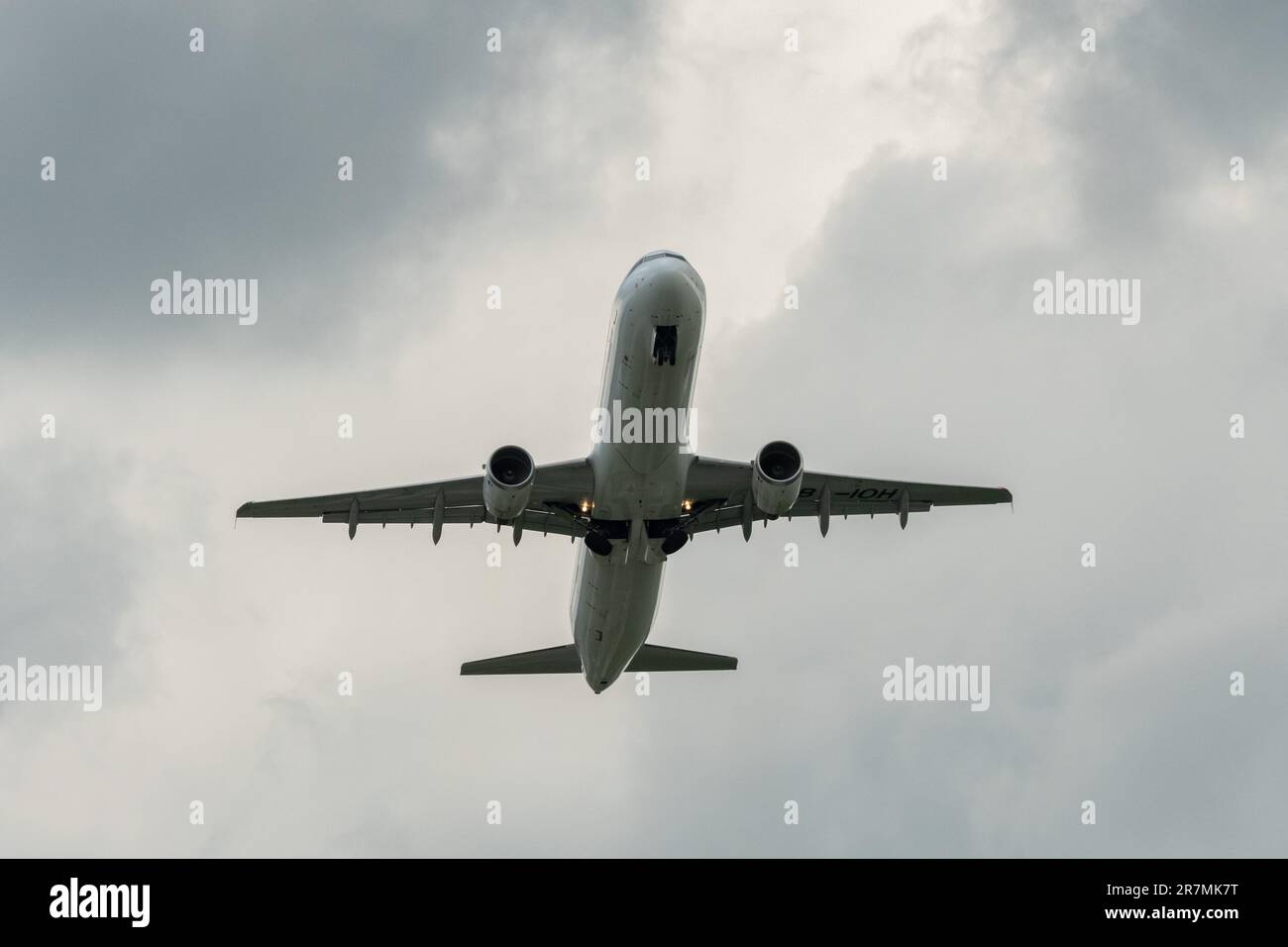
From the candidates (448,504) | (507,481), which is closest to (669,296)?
(507,481)

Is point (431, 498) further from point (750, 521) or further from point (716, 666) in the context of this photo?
point (716, 666)

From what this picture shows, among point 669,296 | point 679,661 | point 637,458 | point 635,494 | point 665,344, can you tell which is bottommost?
point 679,661

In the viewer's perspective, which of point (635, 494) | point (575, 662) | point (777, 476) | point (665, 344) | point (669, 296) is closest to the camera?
point (669, 296)

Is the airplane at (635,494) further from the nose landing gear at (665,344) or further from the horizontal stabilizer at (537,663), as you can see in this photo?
the horizontal stabilizer at (537,663)

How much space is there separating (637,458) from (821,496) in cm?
613

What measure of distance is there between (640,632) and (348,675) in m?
8.57

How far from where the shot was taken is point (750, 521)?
1403 inches

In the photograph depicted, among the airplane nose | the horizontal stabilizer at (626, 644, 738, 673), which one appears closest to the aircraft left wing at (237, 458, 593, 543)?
the airplane nose

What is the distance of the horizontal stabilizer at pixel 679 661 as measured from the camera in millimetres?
42812

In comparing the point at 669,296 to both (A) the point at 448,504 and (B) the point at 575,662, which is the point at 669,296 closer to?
(A) the point at 448,504

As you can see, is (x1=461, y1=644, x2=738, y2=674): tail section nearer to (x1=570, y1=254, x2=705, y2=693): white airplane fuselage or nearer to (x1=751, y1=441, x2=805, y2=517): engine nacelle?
(x1=570, y1=254, x2=705, y2=693): white airplane fuselage

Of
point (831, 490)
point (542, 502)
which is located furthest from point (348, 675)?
point (831, 490)

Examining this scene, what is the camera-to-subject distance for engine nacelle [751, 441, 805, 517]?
103 feet

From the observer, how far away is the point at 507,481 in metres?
31.7
